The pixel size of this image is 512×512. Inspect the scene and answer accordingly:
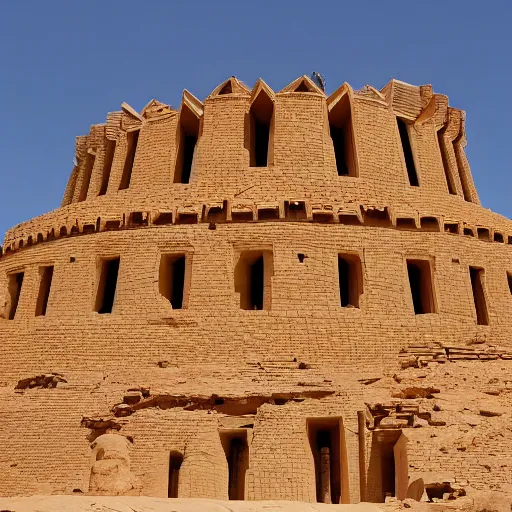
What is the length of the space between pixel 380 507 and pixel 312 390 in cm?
A: 453

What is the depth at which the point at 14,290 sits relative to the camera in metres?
21.2

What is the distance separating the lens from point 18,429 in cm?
1645

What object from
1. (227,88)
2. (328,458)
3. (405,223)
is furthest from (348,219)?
(227,88)

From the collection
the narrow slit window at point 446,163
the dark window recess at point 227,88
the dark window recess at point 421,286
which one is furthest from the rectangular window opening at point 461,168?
the dark window recess at point 227,88

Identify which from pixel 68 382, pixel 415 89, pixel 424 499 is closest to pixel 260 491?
pixel 424 499

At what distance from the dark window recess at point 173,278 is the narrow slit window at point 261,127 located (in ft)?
12.2

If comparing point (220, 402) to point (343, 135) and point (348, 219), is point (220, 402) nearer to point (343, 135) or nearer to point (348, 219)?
point (348, 219)

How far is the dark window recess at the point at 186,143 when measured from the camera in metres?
21.9

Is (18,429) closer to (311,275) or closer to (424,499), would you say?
(311,275)

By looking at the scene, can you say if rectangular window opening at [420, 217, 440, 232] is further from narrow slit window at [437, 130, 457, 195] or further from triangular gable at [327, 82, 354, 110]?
triangular gable at [327, 82, 354, 110]

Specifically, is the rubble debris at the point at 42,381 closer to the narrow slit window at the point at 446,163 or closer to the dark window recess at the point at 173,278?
the dark window recess at the point at 173,278

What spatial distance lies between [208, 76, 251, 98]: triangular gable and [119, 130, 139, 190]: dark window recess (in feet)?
8.85

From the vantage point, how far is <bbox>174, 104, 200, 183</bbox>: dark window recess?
2194 cm

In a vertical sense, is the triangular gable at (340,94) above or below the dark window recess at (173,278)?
above
